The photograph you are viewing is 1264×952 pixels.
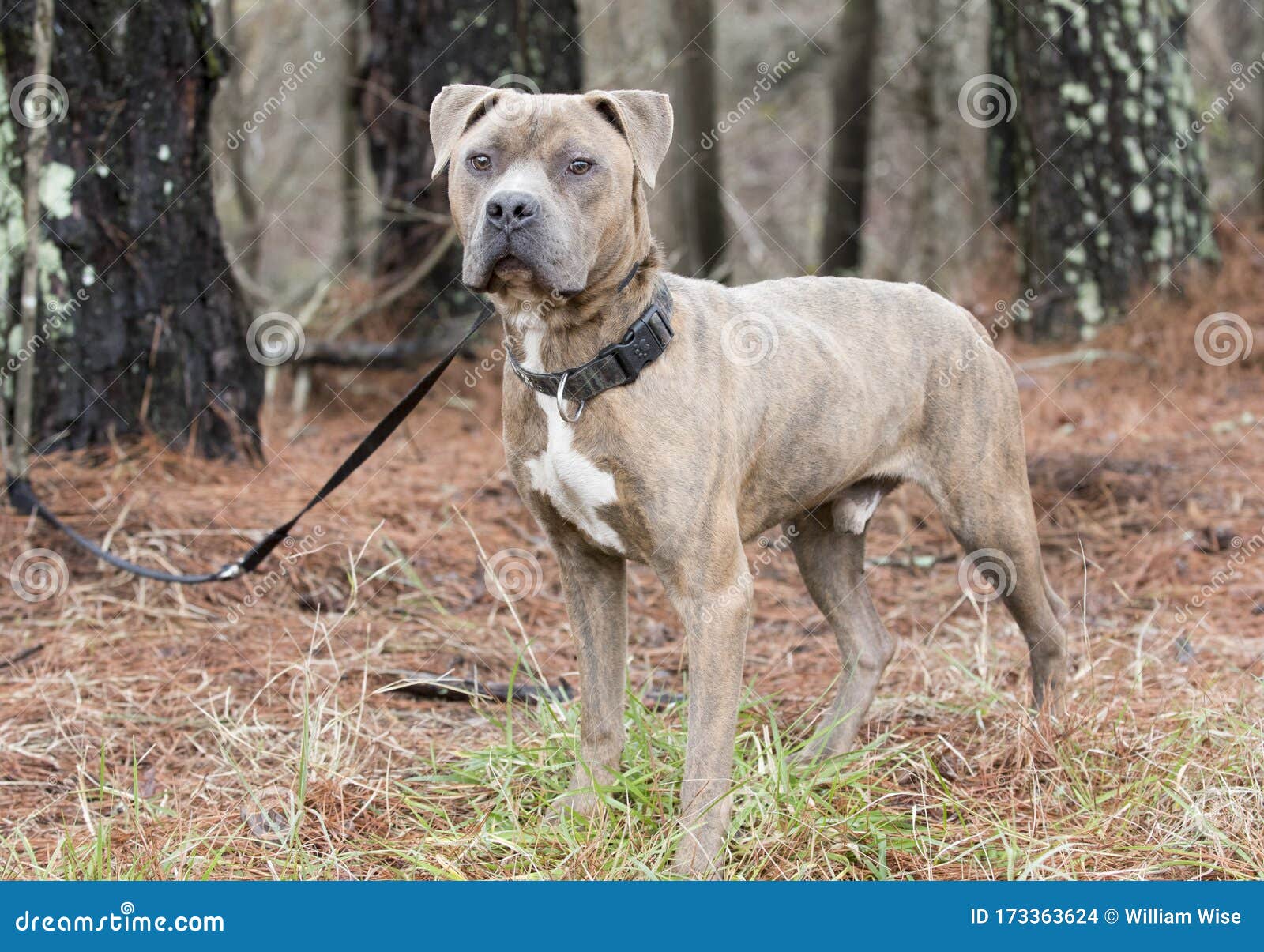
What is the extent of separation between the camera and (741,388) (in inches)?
134

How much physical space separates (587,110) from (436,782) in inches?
78.1

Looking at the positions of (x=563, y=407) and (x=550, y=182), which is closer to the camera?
(x=550, y=182)

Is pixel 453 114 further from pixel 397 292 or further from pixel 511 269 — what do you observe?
pixel 397 292

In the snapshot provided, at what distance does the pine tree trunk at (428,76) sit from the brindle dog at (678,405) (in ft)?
13.7

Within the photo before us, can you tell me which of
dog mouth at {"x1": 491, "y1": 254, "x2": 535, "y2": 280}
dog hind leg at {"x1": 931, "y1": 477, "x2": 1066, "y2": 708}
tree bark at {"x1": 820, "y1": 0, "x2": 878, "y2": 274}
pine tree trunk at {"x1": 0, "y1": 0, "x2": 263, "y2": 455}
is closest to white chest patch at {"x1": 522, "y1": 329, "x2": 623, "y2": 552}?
dog mouth at {"x1": 491, "y1": 254, "x2": 535, "y2": 280}

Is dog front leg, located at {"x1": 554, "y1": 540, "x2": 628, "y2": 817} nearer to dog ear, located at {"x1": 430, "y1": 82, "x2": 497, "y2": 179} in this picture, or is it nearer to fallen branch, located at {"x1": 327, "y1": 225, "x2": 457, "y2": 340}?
dog ear, located at {"x1": 430, "y1": 82, "x2": 497, "y2": 179}

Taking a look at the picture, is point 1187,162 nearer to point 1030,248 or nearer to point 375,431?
point 1030,248

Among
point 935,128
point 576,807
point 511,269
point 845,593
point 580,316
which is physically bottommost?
point 576,807

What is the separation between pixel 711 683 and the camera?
325 centimetres

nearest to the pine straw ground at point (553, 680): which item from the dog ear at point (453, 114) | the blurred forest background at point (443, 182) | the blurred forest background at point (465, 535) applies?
the blurred forest background at point (465, 535)

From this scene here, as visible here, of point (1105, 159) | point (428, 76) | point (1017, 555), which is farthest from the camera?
point (428, 76)

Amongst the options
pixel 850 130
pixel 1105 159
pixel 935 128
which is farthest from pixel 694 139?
pixel 1105 159

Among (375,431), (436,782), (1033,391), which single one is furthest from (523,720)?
(1033,391)

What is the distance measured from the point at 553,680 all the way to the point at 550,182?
2.13 m
